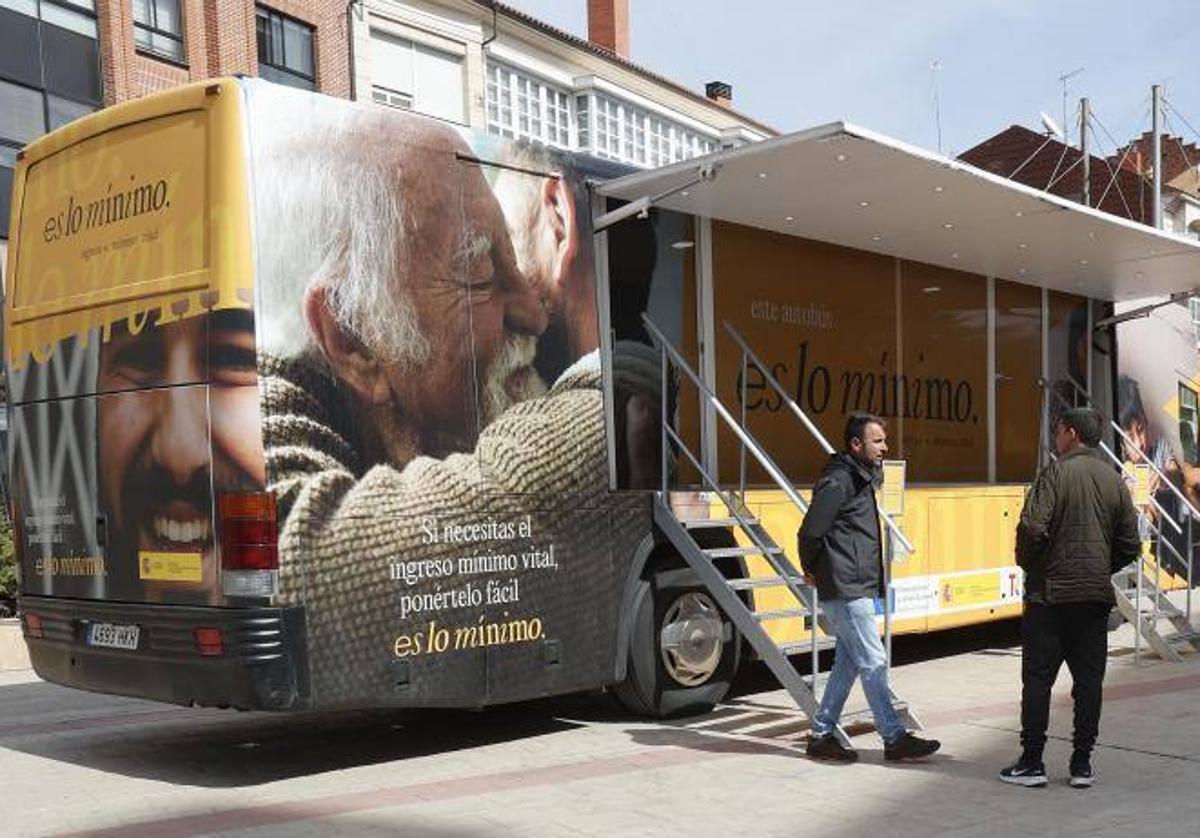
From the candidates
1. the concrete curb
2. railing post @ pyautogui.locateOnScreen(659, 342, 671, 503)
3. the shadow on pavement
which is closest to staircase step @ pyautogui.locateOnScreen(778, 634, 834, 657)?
railing post @ pyautogui.locateOnScreen(659, 342, 671, 503)

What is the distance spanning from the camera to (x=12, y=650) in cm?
1284

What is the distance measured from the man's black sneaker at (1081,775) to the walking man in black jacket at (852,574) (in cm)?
75

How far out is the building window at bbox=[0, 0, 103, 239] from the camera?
68.2ft

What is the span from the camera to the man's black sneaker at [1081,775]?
6.15 m

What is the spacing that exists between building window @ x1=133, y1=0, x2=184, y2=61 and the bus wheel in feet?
61.1

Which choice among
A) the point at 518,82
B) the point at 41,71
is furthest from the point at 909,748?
the point at 518,82

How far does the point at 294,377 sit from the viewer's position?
6.15 meters

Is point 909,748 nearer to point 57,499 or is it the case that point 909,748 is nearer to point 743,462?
point 743,462

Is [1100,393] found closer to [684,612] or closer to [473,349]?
[684,612]

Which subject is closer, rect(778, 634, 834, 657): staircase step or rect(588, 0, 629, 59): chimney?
rect(778, 634, 834, 657): staircase step

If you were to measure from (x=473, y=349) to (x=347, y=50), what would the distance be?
2035 centimetres

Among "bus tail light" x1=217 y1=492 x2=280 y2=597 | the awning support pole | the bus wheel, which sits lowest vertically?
the bus wheel

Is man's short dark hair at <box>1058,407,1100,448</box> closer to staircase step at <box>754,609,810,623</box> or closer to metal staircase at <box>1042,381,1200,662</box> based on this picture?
staircase step at <box>754,609,810,623</box>

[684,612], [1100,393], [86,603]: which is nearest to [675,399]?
[684,612]
